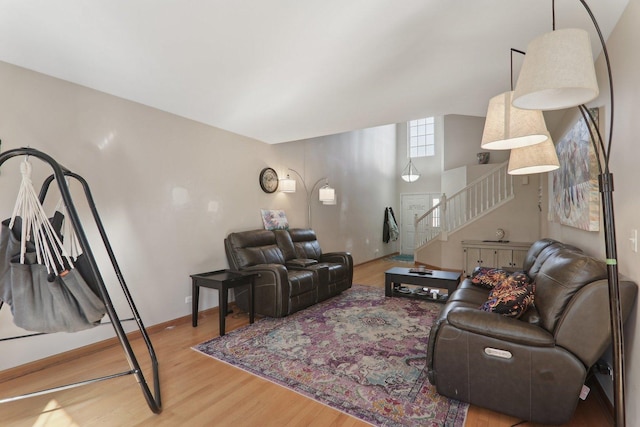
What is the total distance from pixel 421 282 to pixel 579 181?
2.09 meters

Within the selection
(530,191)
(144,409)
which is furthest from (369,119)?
(530,191)

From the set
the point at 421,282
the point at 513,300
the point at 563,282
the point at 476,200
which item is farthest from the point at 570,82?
the point at 476,200

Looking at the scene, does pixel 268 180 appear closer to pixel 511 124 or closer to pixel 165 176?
pixel 165 176

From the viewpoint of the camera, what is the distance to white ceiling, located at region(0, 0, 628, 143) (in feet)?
6.02

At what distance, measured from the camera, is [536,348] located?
67.4 inches

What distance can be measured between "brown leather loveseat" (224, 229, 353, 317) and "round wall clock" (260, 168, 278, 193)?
27.7 inches

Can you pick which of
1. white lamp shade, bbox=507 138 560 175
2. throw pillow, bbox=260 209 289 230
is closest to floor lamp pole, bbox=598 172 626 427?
white lamp shade, bbox=507 138 560 175

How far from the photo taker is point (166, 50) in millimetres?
2246

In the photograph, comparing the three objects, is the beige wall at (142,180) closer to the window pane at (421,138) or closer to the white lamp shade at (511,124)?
the white lamp shade at (511,124)

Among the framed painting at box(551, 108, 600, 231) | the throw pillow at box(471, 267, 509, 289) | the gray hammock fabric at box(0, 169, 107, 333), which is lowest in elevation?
the throw pillow at box(471, 267, 509, 289)

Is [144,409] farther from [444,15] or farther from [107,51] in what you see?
[444,15]

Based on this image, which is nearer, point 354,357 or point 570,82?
point 570,82

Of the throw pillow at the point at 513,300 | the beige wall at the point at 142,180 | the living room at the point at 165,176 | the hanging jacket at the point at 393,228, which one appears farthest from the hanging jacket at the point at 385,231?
the throw pillow at the point at 513,300

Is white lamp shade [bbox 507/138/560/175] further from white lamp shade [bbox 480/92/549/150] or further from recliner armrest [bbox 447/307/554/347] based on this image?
recliner armrest [bbox 447/307/554/347]
